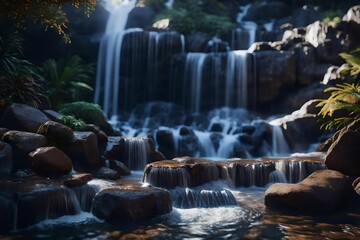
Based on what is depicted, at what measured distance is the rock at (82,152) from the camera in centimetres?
1172

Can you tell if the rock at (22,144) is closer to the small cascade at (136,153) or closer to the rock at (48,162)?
the rock at (48,162)

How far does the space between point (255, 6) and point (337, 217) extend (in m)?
25.8

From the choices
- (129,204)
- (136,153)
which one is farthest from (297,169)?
(129,204)

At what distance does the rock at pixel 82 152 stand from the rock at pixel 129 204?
3903 millimetres

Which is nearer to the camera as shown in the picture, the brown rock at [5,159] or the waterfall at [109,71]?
the brown rock at [5,159]

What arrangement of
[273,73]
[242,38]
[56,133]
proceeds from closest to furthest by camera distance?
1. [56,133]
2. [273,73]
3. [242,38]

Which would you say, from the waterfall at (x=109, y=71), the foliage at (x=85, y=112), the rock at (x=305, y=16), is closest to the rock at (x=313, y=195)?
the foliage at (x=85, y=112)

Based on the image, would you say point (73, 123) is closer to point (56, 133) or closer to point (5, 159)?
point (56, 133)

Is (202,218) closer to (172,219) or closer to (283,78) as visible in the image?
(172,219)

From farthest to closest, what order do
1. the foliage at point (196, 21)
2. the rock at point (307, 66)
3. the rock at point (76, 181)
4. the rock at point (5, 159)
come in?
the foliage at point (196, 21) < the rock at point (307, 66) < the rock at point (5, 159) < the rock at point (76, 181)

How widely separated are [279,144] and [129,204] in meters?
10.2

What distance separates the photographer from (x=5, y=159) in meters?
10.0

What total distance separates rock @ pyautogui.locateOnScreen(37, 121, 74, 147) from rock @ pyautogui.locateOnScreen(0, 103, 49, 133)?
512 millimetres

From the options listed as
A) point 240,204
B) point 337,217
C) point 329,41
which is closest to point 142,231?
point 240,204
